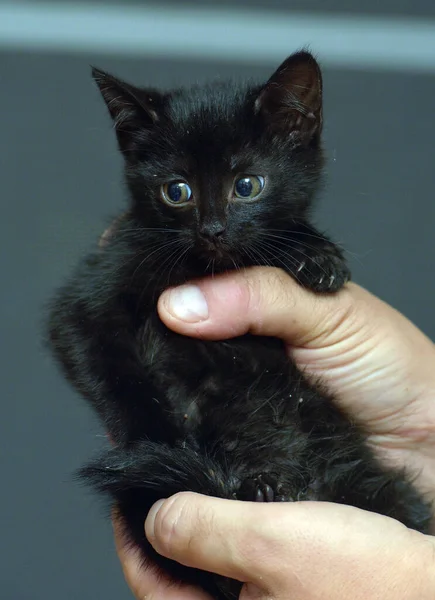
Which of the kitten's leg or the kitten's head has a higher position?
the kitten's head

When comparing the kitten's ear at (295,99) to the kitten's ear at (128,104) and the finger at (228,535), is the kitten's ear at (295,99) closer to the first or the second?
the kitten's ear at (128,104)

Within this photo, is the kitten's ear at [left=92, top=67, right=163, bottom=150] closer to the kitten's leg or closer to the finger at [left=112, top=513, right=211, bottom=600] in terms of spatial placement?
the kitten's leg

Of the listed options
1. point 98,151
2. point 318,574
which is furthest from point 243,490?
point 98,151

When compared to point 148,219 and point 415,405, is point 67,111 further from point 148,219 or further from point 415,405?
point 415,405

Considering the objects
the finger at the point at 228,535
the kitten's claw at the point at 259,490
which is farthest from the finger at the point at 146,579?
the kitten's claw at the point at 259,490

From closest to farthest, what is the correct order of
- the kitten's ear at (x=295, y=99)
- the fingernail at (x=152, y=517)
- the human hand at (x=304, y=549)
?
the human hand at (x=304, y=549), the fingernail at (x=152, y=517), the kitten's ear at (x=295, y=99)

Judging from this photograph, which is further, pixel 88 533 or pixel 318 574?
pixel 88 533

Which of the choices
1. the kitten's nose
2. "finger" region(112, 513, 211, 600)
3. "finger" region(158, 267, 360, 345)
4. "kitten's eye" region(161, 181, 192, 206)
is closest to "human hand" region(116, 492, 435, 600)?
"finger" region(112, 513, 211, 600)
